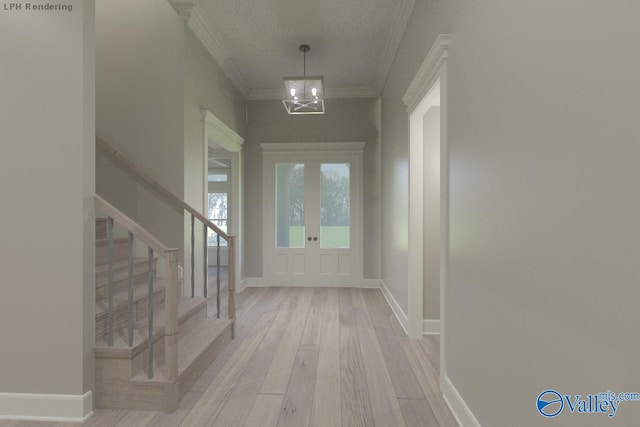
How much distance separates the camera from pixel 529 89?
1.34 meters

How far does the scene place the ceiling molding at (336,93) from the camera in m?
5.83

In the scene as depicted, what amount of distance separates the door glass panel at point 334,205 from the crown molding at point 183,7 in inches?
118

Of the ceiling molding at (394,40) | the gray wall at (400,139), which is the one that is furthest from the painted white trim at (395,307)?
the ceiling molding at (394,40)

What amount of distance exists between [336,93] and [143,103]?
315 centimetres

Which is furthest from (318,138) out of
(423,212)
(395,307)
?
(395,307)

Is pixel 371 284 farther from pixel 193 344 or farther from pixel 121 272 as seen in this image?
pixel 121 272

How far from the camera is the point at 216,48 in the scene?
171 inches

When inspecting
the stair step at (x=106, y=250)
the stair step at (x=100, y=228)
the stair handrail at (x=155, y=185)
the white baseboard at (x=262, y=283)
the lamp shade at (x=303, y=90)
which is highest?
the lamp shade at (x=303, y=90)

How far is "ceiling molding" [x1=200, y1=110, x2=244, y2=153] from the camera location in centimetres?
419

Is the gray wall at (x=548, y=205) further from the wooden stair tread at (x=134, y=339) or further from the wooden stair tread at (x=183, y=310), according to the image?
the wooden stair tread at (x=183, y=310)

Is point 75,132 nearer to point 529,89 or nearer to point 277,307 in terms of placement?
point 529,89

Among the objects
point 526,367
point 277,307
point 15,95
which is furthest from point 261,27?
point 526,367

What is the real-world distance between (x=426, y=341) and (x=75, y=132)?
323 cm

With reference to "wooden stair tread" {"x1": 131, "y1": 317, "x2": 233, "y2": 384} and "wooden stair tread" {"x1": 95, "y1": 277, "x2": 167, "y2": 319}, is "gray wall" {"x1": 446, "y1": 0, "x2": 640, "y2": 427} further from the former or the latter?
"wooden stair tread" {"x1": 95, "y1": 277, "x2": 167, "y2": 319}
